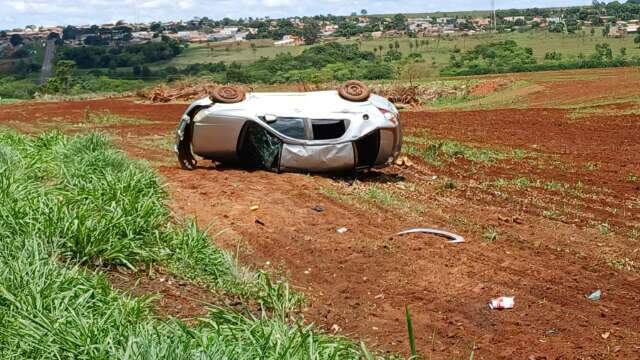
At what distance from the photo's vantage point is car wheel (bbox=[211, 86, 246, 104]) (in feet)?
34.8

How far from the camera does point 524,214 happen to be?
9602 millimetres

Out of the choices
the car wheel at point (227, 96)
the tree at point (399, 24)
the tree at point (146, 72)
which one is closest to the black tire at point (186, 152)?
the car wheel at point (227, 96)

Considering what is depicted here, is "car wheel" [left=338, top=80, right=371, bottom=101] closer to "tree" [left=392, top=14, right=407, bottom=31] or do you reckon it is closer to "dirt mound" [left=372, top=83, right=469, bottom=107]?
"dirt mound" [left=372, top=83, right=469, bottom=107]

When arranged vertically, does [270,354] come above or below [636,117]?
above

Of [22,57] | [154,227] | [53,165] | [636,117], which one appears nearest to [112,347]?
[154,227]

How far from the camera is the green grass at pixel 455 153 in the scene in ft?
46.5

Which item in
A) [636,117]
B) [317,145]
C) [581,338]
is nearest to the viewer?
[581,338]

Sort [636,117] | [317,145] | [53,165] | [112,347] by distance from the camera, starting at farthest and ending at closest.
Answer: [636,117] → [317,145] → [53,165] → [112,347]

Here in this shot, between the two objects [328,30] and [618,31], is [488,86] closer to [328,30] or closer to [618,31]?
[618,31]

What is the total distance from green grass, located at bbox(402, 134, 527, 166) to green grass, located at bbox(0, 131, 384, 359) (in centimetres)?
695

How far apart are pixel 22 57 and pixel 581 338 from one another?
83.7m

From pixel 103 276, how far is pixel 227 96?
18.8 feet

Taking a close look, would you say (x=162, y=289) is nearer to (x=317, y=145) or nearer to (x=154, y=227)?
(x=154, y=227)

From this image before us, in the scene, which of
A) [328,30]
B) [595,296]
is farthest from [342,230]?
[328,30]
